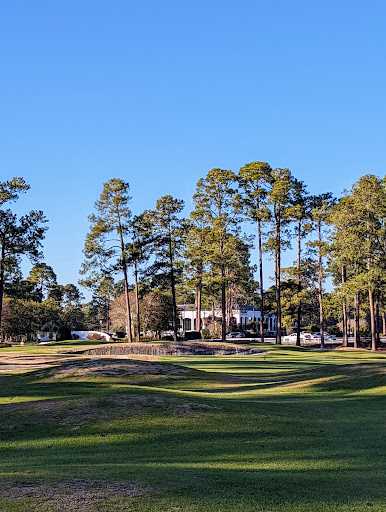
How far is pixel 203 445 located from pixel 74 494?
4.45 meters

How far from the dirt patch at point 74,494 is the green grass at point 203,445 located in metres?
0.10

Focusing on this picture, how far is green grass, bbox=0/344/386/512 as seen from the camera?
698 cm

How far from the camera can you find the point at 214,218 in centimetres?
6100

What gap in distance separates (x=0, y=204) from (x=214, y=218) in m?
22.9

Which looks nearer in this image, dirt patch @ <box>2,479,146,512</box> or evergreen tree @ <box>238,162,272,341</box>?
dirt patch @ <box>2,479,146,512</box>

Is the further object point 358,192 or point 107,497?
point 358,192

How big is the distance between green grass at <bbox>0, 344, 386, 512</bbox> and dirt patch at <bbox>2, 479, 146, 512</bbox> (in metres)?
0.10

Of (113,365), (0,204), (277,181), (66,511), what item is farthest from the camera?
(277,181)

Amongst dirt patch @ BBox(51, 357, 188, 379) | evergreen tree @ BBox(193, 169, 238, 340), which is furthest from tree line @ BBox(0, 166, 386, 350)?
dirt patch @ BBox(51, 357, 188, 379)

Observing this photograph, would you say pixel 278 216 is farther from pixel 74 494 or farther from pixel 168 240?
pixel 74 494

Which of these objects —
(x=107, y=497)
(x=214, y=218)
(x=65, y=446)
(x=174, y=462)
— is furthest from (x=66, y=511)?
(x=214, y=218)

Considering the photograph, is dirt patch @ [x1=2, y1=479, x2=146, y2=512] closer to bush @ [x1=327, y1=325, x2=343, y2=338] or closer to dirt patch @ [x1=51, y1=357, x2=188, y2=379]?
dirt patch @ [x1=51, y1=357, x2=188, y2=379]

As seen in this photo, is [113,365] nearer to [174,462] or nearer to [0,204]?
[174,462]

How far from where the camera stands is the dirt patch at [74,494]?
20.3 ft
